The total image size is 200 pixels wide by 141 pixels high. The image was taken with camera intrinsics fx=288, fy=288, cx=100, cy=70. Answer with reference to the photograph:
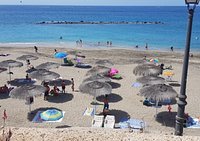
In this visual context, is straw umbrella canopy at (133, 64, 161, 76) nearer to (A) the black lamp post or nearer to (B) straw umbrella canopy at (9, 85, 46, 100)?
(B) straw umbrella canopy at (9, 85, 46, 100)

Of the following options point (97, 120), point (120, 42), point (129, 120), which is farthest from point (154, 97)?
point (120, 42)

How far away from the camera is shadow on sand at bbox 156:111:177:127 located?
1674 centimetres

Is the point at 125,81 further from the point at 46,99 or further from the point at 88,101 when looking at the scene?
the point at 46,99

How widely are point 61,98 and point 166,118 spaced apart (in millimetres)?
→ 7573

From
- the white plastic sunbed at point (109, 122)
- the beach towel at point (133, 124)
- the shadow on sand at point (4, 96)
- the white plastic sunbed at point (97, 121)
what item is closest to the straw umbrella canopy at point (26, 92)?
the shadow on sand at point (4, 96)

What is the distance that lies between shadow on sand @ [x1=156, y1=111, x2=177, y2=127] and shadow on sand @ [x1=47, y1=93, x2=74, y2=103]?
654cm

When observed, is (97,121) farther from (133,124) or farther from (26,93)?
(26,93)

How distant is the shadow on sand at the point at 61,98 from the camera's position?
66.1 ft

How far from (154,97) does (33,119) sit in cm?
715

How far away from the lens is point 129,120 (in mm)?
16500

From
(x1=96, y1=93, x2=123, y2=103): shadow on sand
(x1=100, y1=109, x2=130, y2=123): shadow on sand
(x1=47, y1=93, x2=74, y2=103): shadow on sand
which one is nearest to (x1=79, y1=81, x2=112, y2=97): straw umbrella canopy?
(x1=100, y1=109, x2=130, y2=123): shadow on sand

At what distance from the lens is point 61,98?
813 inches

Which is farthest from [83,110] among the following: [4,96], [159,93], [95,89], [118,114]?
[4,96]

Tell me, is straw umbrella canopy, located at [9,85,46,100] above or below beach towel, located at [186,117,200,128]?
above
